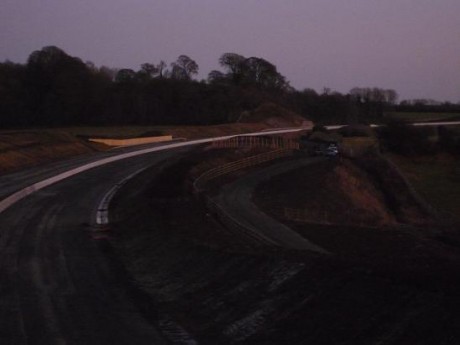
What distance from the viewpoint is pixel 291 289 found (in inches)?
565

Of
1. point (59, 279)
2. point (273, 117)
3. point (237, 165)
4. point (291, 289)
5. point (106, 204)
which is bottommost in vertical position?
point (237, 165)

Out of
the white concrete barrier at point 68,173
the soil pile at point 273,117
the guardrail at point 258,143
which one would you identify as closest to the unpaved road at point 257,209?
the white concrete barrier at point 68,173

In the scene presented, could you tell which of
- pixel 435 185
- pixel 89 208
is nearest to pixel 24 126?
pixel 435 185

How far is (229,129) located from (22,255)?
94.6 metres

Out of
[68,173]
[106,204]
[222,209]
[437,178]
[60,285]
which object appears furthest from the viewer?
[437,178]

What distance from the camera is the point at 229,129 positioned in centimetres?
11606

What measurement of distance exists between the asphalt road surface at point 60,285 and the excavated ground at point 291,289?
653 millimetres

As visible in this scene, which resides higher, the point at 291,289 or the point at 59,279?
the point at 291,289

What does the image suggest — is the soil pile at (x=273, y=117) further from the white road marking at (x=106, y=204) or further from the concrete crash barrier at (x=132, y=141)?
the white road marking at (x=106, y=204)

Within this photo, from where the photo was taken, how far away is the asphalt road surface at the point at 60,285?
13.1m

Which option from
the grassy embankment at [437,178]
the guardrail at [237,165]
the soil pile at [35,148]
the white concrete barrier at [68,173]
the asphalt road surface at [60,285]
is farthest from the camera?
the soil pile at [35,148]

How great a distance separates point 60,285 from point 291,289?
6.11m

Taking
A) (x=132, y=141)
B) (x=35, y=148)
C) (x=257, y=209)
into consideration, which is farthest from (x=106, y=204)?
(x=132, y=141)

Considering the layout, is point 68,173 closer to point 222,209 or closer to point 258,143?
point 222,209
